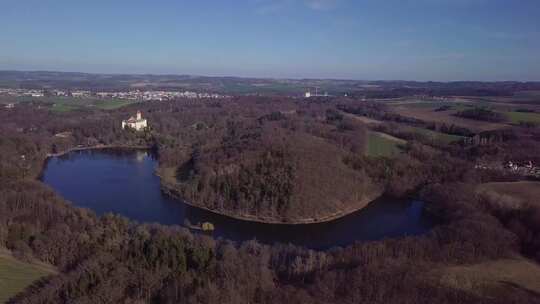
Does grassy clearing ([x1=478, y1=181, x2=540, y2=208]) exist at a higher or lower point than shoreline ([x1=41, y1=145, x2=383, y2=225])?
higher

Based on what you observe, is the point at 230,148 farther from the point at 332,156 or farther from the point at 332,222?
the point at 332,222

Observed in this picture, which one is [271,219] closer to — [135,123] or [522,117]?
[135,123]

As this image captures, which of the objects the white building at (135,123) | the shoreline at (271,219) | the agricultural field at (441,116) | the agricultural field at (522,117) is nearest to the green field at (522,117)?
the agricultural field at (522,117)

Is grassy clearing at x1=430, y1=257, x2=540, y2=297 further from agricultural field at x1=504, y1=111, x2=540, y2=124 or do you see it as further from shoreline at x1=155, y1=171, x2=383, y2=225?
agricultural field at x1=504, y1=111, x2=540, y2=124

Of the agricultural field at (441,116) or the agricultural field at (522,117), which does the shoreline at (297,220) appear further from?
the agricultural field at (522,117)

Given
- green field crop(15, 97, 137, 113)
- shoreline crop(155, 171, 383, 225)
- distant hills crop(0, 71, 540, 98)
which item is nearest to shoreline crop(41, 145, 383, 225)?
shoreline crop(155, 171, 383, 225)
